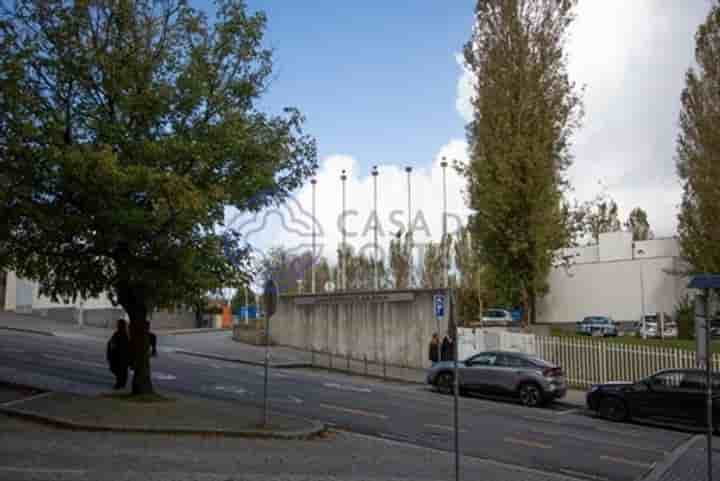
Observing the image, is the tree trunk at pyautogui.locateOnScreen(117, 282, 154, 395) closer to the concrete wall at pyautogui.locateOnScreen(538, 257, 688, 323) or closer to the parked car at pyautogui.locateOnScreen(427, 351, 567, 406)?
the parked car at pyautogui.locateOnScreen(427, 351, 567, 406)

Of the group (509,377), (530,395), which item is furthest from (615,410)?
(509,377)

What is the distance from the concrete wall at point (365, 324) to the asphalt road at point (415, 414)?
4.99 m

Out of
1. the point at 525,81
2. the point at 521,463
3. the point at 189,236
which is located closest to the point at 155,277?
the point at 189,236

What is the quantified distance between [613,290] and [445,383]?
144 feet

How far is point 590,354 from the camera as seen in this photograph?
27.8m

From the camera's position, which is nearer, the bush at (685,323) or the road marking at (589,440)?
the road marking at (589,440)

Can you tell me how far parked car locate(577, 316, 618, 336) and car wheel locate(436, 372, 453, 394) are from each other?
30703mm

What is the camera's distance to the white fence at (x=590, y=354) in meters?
25.8

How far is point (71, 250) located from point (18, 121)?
2655mm

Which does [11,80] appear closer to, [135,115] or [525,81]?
[135,115]

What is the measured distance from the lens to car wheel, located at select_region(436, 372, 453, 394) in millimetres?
24500

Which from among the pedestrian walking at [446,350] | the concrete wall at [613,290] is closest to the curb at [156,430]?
the pedestrian walking at [446,350]

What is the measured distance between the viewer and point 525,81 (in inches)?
1378

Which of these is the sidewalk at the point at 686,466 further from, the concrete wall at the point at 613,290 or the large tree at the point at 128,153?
the concrete wall at the point at 613,290
